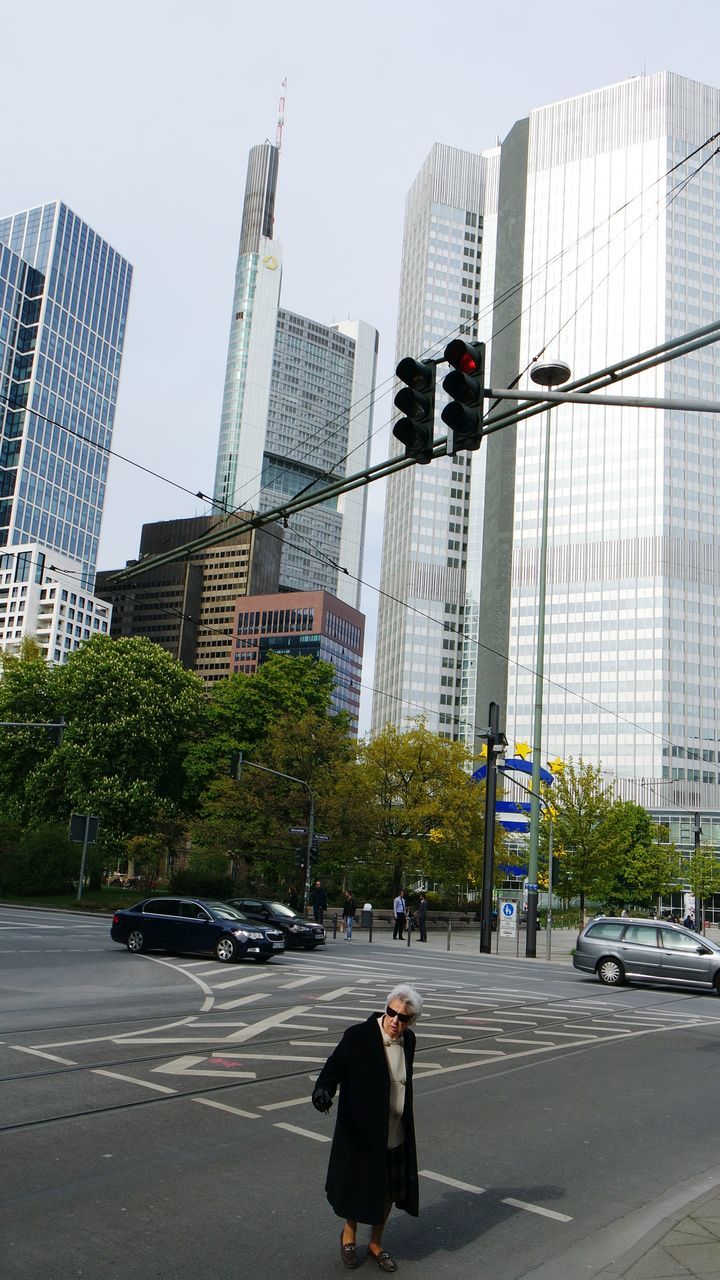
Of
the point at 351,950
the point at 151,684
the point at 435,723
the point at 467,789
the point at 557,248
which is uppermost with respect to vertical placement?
the point at 557,248

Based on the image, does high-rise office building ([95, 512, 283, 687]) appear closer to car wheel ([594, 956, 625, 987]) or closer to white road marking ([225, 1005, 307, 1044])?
car wheel ([594, 956, 625, 987])

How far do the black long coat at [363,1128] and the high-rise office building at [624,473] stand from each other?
110 m

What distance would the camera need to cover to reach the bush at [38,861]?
1843 inches

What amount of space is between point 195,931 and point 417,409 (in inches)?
664

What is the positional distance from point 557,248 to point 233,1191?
131 meters

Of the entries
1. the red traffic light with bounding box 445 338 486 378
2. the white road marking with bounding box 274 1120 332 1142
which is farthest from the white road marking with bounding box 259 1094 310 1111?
the red traffic light with bounding box 445 338 486 378

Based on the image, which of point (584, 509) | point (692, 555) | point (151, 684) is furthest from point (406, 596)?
point (151, 684)

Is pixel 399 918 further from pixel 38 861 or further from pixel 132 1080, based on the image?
pixel 132 1080

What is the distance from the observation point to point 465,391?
8758 mm

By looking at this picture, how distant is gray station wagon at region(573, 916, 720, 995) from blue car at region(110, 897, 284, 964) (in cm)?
772

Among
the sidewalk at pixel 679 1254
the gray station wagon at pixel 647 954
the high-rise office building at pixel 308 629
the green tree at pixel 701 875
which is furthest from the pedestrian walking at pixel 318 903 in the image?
the high-rise office building at pixel 308 629

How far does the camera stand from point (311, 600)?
163875 millimetres

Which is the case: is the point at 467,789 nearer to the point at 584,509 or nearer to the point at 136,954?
the point at 136,954

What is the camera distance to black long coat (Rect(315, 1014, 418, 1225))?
5184 millimetres
